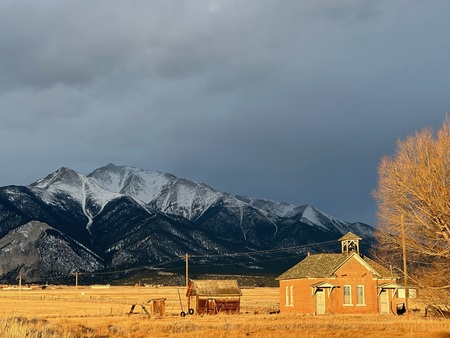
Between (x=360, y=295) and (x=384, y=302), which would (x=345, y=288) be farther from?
(x=384, y=302)

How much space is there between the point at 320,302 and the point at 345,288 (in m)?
2.91

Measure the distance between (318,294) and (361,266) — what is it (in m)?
5.25

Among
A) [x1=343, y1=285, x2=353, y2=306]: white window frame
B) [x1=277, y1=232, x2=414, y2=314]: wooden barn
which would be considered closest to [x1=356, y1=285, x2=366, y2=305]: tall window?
[x1=277, y1=232, x2=414, y2=314]: wooden barn

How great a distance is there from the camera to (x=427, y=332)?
37875 mm

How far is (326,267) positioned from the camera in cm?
6234

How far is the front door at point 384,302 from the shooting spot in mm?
62188

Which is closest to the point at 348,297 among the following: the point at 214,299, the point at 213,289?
the point at 214,299

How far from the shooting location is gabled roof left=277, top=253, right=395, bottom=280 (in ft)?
202

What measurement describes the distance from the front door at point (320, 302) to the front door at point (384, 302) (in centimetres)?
631

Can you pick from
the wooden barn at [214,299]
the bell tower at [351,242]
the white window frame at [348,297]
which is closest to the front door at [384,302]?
the white window frame at [348,297]

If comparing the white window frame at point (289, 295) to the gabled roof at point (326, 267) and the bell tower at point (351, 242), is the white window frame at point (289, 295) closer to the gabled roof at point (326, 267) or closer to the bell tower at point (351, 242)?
the gabled roof at point (326, 267)

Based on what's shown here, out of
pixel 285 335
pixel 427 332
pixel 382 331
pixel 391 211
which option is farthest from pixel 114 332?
pixel 391 211

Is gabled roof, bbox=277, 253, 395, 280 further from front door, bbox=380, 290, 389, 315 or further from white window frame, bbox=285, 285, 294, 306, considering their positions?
front door, bbox=380, 290, 389, 315

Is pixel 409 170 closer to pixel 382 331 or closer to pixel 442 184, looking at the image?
pixel 442 184
